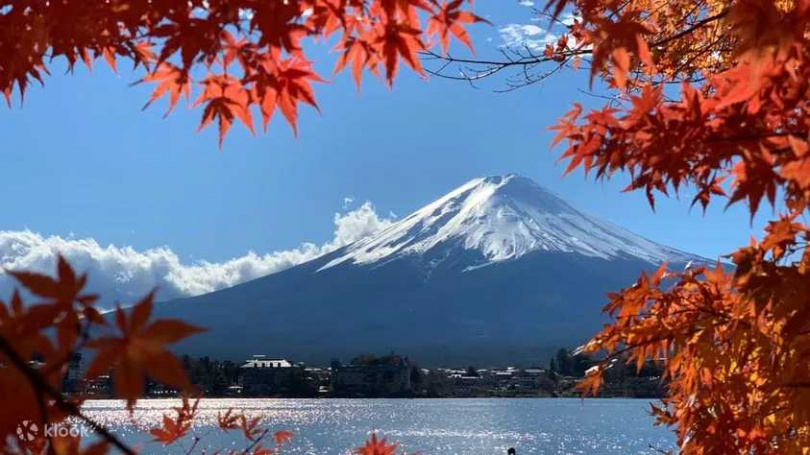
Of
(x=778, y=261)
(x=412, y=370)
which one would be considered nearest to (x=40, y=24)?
(x=778, y=261)

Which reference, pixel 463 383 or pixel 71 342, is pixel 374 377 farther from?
pixel 71 342

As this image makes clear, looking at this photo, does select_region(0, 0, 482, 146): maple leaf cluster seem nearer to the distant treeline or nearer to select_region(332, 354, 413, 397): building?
select_region(332, 354, 413, 397): building

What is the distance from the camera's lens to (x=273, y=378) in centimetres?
12294

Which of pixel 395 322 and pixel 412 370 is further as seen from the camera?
pixel 395 322

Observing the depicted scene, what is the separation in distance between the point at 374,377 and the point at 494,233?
7133 centimetres

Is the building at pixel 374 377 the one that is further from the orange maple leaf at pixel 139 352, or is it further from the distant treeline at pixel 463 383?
the orange maple leaf at pixel 139 352

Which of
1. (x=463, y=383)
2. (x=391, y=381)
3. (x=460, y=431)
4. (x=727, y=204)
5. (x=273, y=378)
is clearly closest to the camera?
(x=727, y=204)

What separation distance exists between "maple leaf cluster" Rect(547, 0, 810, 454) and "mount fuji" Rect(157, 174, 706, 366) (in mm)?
158201

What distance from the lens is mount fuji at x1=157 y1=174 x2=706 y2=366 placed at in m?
167

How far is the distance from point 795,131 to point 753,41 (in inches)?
14.8

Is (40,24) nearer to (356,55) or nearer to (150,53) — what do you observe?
(150,53)

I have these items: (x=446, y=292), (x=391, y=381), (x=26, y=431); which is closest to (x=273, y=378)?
(x=391, y=381)

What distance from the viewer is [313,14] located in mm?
1778

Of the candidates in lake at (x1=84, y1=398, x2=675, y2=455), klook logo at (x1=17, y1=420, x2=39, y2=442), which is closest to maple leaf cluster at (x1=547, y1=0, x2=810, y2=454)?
klook logo at (x1=17, y1=420, x2=39, y2=442)
